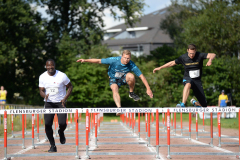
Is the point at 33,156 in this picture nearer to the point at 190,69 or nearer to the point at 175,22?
the point at 190,69

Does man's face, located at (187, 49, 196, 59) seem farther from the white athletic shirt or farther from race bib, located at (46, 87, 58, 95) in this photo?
race bib, located at (46, 87, 58, 95)

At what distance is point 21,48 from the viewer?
34.4 metres

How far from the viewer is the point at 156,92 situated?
40219 millimetres

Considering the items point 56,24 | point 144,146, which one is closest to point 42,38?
point 56,24

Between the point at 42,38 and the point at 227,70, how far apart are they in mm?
18644

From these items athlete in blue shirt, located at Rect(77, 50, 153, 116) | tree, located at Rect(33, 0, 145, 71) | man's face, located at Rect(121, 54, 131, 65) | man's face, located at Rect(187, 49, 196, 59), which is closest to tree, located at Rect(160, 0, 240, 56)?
tree, located at Rect(33, 0, 145, 71)

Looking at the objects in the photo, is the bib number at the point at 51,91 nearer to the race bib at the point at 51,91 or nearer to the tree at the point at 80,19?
the race bib at the point at 51,91

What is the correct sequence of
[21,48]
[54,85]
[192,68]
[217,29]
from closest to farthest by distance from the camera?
[54,85] < [192,68] < [21,48] < [217,29]

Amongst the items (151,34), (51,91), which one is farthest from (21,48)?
(151,34)

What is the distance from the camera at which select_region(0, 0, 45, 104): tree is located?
32.3m

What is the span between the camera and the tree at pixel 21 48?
32.3 m

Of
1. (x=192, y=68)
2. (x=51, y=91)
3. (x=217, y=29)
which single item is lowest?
(x=51, y=91)

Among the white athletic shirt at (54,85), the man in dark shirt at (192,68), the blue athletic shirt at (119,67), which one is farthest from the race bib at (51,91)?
the man in dark shirt at (192,68)

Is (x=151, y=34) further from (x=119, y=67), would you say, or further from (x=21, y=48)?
(x=119, y=67)
